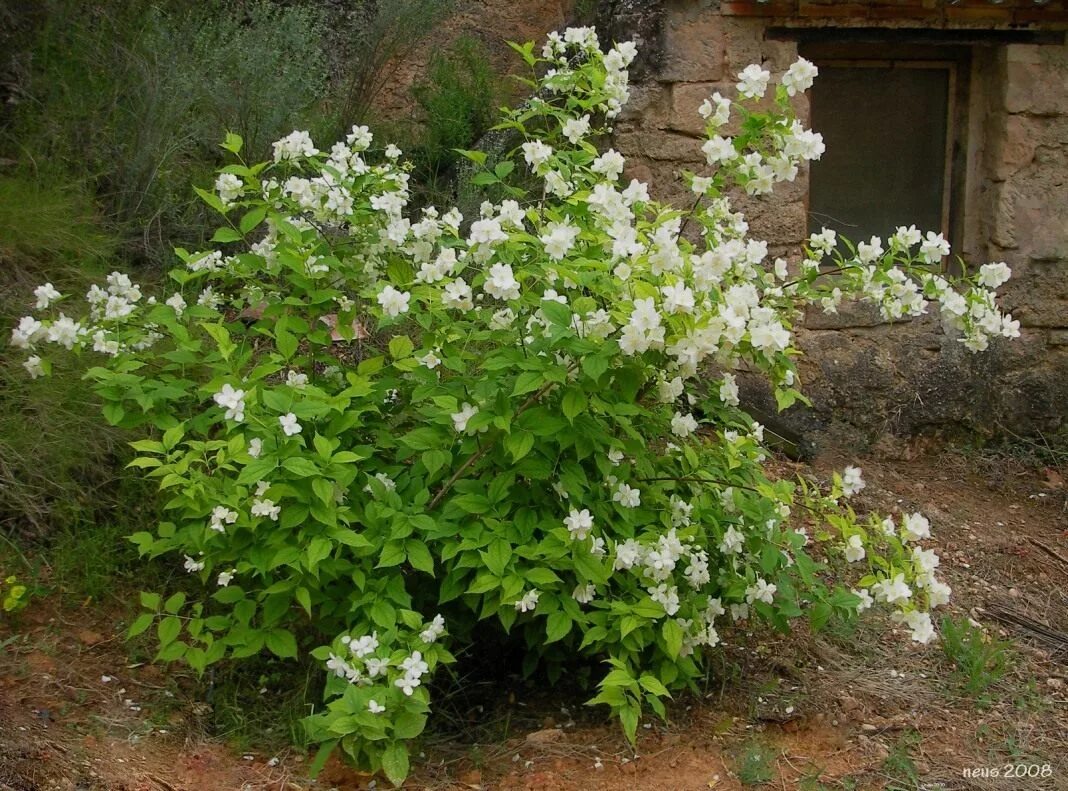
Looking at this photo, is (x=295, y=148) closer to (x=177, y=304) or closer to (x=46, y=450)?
(x=177, y=304)

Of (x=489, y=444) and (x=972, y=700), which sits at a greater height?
(x=489, y=444)

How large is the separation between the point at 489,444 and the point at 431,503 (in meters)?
0.25

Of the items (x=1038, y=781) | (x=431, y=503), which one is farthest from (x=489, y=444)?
(x=1038, y=781)

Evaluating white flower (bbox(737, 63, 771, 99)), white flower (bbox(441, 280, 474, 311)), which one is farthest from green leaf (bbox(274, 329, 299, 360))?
white flower (bbox(737, 63, 771, 99))

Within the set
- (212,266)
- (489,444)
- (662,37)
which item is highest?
(662,37)

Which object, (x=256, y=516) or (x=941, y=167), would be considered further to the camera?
(x=941, y=167)

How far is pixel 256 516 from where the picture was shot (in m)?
3.00

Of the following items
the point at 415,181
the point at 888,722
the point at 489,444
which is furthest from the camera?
the point at 415,181

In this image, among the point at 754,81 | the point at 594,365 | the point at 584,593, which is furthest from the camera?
the point at 754,81

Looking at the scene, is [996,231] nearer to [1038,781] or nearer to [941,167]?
[941,167]

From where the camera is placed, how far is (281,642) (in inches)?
126

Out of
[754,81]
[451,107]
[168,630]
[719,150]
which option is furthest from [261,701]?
[451,107]

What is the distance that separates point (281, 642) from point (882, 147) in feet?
13.7

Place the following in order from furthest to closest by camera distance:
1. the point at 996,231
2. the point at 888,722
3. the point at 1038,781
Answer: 1. the point at 996,231
2. the point at 888,722
3. the point at 1038,781
